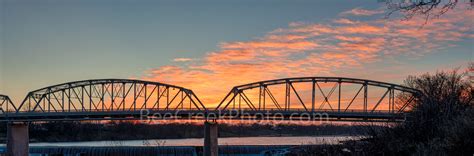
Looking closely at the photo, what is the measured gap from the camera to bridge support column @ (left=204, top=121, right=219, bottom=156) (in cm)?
6719

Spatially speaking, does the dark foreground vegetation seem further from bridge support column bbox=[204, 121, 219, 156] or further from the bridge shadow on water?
the bridge shadow on water

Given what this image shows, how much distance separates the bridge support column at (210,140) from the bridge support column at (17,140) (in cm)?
2586

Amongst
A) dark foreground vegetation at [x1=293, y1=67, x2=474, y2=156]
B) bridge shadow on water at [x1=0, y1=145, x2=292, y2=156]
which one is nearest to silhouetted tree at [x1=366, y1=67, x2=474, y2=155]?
dark foreground vegetation at [x1=293, y1=67, x2=474, y2=156]

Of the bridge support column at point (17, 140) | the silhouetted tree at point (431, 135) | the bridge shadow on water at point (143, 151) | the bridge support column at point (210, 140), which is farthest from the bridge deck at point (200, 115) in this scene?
the silhouetted tree at point (431, 135)

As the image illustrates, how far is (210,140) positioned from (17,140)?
30652mm

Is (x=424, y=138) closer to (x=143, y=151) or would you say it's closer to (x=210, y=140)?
(x=210, y=140)

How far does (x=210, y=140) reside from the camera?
68.6 m

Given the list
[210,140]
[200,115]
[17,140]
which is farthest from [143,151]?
[17,140]

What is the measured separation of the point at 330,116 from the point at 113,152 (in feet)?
100

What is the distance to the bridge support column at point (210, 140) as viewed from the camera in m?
67.2

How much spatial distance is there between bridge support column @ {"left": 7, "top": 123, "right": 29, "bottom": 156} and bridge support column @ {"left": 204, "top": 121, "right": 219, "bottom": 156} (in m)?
25.9

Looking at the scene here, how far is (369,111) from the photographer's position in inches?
2987

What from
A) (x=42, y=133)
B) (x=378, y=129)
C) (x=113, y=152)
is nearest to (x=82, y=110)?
(x=113, y=152)

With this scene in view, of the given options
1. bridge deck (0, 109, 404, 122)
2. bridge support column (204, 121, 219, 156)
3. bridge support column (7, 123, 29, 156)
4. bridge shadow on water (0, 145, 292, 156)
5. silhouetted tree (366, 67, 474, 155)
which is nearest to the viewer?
silhouetted tree (366, 67, 474, 155)
